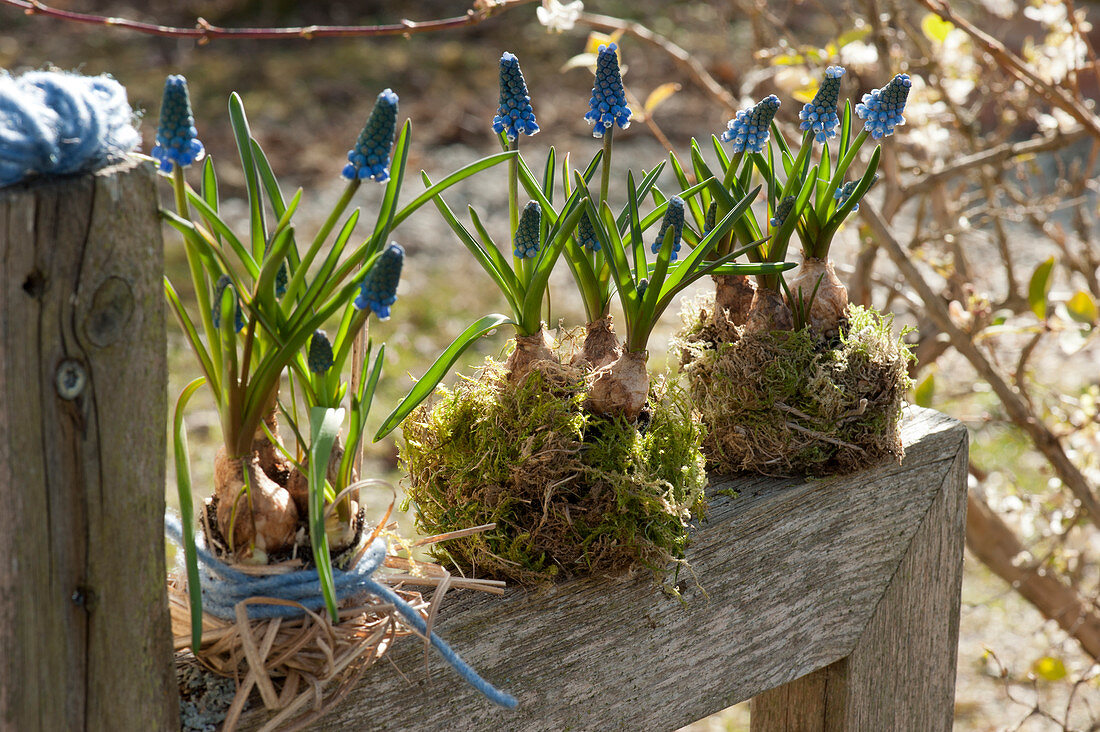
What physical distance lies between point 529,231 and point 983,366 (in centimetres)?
100

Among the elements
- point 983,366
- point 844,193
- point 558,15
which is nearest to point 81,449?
point 844,193

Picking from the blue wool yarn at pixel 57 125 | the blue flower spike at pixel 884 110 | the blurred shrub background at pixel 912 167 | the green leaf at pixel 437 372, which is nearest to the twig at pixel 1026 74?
the blurred shrub background at pixel 912 167

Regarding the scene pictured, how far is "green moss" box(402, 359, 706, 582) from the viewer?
85cm

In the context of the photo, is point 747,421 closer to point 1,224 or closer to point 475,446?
point 475,446

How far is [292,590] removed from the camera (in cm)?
72

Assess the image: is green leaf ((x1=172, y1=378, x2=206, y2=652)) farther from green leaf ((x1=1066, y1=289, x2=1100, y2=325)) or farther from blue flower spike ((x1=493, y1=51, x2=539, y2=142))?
green leaf ((x1=1066, y1=289, x2=1100, y2=325))

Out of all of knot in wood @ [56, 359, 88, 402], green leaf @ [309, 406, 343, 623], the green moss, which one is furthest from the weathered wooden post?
the green moss

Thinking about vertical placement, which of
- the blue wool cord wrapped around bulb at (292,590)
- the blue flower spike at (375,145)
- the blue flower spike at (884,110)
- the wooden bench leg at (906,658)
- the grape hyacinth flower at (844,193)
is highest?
the blue flower spike at (884,110)

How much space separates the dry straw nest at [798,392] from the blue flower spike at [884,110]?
0.20 m

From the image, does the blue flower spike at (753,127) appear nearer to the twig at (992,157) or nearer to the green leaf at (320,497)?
the green leaf at (320,497)

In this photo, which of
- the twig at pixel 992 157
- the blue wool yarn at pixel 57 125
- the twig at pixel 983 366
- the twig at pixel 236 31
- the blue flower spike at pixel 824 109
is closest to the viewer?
the blue wool yarn at pixel 57 125

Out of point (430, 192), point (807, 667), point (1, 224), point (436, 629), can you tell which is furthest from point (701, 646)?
point (1, 224)

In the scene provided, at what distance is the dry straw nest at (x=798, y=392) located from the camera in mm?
994

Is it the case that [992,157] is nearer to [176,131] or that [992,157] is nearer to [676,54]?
[676,54]
